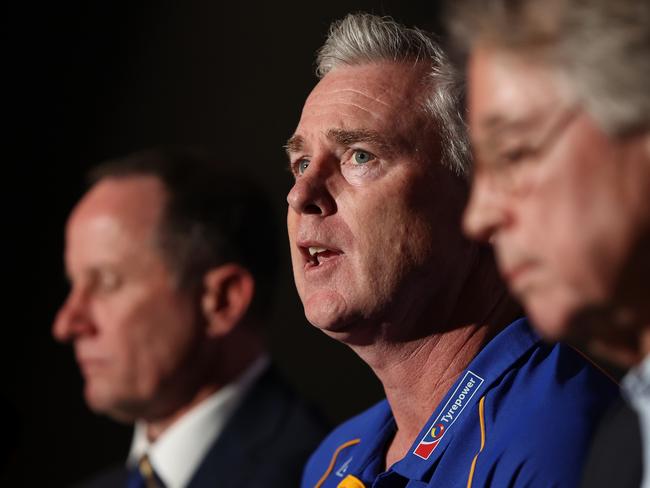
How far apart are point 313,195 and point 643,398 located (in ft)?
2.95

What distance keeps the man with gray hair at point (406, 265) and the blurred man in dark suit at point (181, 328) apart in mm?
793

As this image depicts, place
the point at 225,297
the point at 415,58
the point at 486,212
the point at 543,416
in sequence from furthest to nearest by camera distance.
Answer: the point at 225,297 → the point at 415,58 → the point at 543,416 → the point at 486,212

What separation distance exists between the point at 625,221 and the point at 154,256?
2.08 m

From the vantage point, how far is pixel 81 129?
432cm

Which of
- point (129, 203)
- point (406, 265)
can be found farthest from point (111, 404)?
point (406, 265)

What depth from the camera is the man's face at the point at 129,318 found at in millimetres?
2971

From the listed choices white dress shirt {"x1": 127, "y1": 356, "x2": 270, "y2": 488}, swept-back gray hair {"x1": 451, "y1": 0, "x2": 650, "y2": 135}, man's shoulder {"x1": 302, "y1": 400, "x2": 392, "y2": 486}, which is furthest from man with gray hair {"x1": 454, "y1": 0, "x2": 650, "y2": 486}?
white dress shirt {"x1": 127, "y1": 356, "x2": 270, "y2": 488}

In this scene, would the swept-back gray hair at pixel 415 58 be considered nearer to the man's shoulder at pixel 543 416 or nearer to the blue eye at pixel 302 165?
the blue eye at pixel 302 165

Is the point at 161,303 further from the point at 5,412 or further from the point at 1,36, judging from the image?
the point at 1,36

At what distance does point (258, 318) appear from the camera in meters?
3.13

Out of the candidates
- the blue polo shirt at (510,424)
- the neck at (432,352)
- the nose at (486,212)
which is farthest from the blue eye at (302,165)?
the nose at (486,212)

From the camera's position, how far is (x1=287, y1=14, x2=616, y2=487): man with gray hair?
1.90m

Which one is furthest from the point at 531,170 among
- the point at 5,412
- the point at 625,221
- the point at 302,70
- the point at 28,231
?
the point at 28,231

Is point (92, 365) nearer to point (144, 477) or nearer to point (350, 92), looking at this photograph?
point (144, 477)
